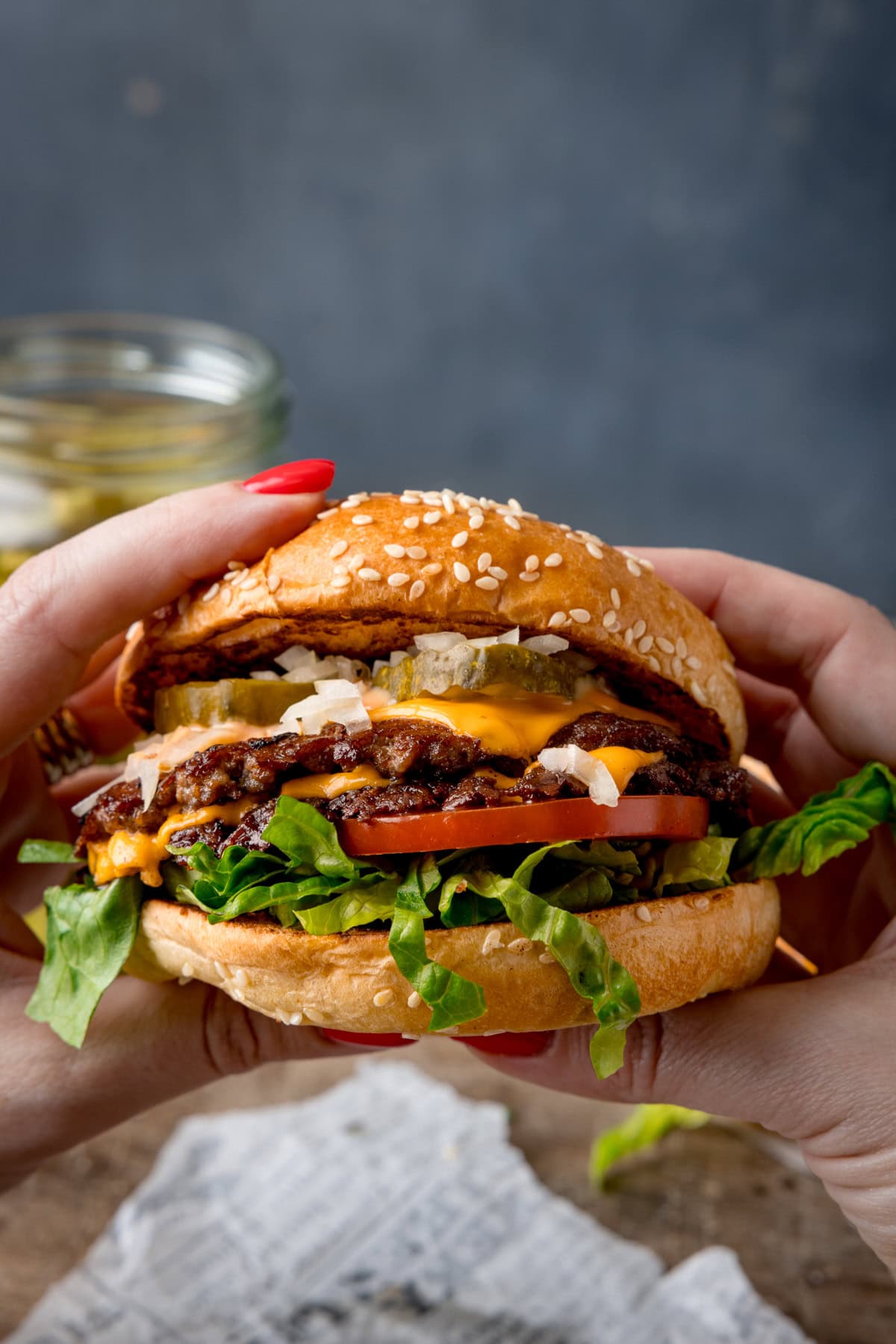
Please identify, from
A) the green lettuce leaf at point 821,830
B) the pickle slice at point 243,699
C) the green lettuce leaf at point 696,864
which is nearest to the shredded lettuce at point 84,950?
the pickle slice at point 243,699

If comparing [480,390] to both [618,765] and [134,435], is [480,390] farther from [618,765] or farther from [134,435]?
[618,765]

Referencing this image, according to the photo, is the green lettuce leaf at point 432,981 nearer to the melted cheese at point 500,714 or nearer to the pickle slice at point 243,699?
the melted cheese at point 500,714

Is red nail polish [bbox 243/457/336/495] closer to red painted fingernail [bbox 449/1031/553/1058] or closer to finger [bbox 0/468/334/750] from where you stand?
finger [bbox 0/468/334/750]

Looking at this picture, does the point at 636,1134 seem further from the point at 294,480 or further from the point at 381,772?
the point at 294,480

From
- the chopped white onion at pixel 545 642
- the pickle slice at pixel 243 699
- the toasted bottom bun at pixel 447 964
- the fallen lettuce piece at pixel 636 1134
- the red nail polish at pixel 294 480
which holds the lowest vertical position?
the fallen lettuce piece at pixel 636 1134

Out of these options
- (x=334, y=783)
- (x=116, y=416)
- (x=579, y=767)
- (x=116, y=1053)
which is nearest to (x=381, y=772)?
(x=334, y=783)
